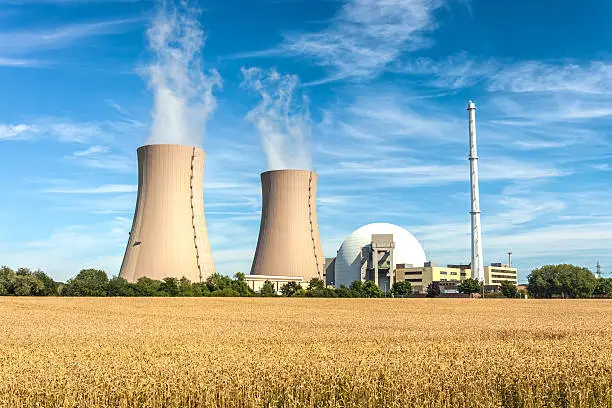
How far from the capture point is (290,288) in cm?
5331

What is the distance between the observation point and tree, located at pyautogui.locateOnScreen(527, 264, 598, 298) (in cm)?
7138

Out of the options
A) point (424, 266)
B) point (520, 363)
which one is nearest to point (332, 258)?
point (424, 266)

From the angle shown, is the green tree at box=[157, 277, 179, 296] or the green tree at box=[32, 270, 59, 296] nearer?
the green tree at box=[157, 277, 179, 296]

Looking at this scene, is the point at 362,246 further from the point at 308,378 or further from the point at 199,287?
the point at 308,378

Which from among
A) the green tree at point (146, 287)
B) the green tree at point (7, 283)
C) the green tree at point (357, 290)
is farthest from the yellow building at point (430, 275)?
the green tree at point (7, 283)

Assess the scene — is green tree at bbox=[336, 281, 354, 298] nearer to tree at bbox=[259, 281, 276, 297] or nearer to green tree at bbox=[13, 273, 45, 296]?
tree at bbox=[259, 281, 276, 297]

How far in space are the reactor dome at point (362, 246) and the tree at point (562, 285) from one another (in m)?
14.8

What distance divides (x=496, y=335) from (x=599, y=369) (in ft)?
25.2

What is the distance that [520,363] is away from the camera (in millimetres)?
8352

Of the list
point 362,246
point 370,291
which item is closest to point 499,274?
point 362,246

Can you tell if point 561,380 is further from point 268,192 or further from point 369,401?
point 268,192

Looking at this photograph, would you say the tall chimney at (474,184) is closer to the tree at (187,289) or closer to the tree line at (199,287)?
the tree line at (199,287)

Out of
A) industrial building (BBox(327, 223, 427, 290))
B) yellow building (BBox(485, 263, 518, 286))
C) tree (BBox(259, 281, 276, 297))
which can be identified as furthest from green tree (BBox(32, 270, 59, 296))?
yellow building (BBox(485, 263, 518, 286))

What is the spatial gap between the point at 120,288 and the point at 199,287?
5.38m
